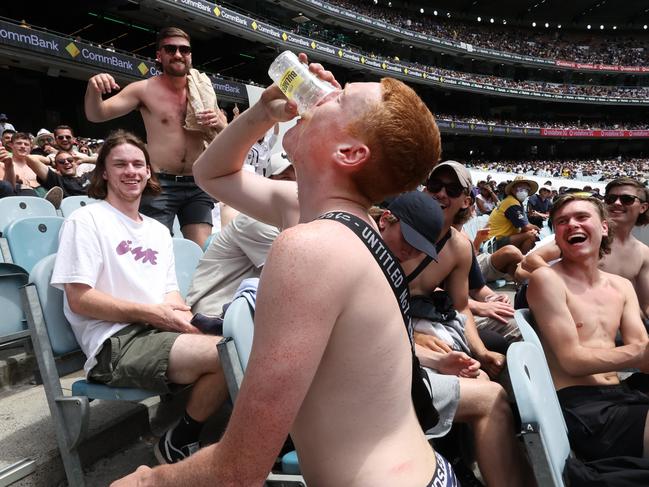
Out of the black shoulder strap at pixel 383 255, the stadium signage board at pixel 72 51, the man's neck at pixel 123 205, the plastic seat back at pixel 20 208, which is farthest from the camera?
the stadium signage board at pixel 72 51

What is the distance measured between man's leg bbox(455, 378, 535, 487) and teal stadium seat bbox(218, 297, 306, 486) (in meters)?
0.67

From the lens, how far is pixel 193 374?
203 cm

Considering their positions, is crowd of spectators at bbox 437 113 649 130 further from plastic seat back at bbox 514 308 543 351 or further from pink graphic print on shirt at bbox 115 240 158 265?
pink graphic print on shirt at bbox 115 240 158 265

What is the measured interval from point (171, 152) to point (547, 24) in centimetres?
5201

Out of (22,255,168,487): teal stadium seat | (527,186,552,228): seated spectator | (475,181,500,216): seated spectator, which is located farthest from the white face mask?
(22,255,168,487): teal stadium seat

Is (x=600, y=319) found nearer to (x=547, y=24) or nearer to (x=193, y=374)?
(x=193, y=374)

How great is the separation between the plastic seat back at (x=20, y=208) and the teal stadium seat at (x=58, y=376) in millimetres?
1865

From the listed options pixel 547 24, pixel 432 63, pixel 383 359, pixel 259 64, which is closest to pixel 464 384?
pixel 383 359

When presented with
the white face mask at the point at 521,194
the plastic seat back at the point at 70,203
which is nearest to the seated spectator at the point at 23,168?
the plastic seat back at the point at 70,203

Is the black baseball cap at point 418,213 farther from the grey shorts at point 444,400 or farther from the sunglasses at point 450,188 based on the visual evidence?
the sunglasses at point 450,188

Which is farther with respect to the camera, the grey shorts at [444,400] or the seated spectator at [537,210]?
the seated spectator at [537,210]

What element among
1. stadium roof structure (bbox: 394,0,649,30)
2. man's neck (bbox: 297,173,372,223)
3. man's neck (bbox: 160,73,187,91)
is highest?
stadium roof structure (bbox: 394,0,649,30)

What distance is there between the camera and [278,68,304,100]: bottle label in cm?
127

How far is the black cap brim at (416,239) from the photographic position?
1.88 m
